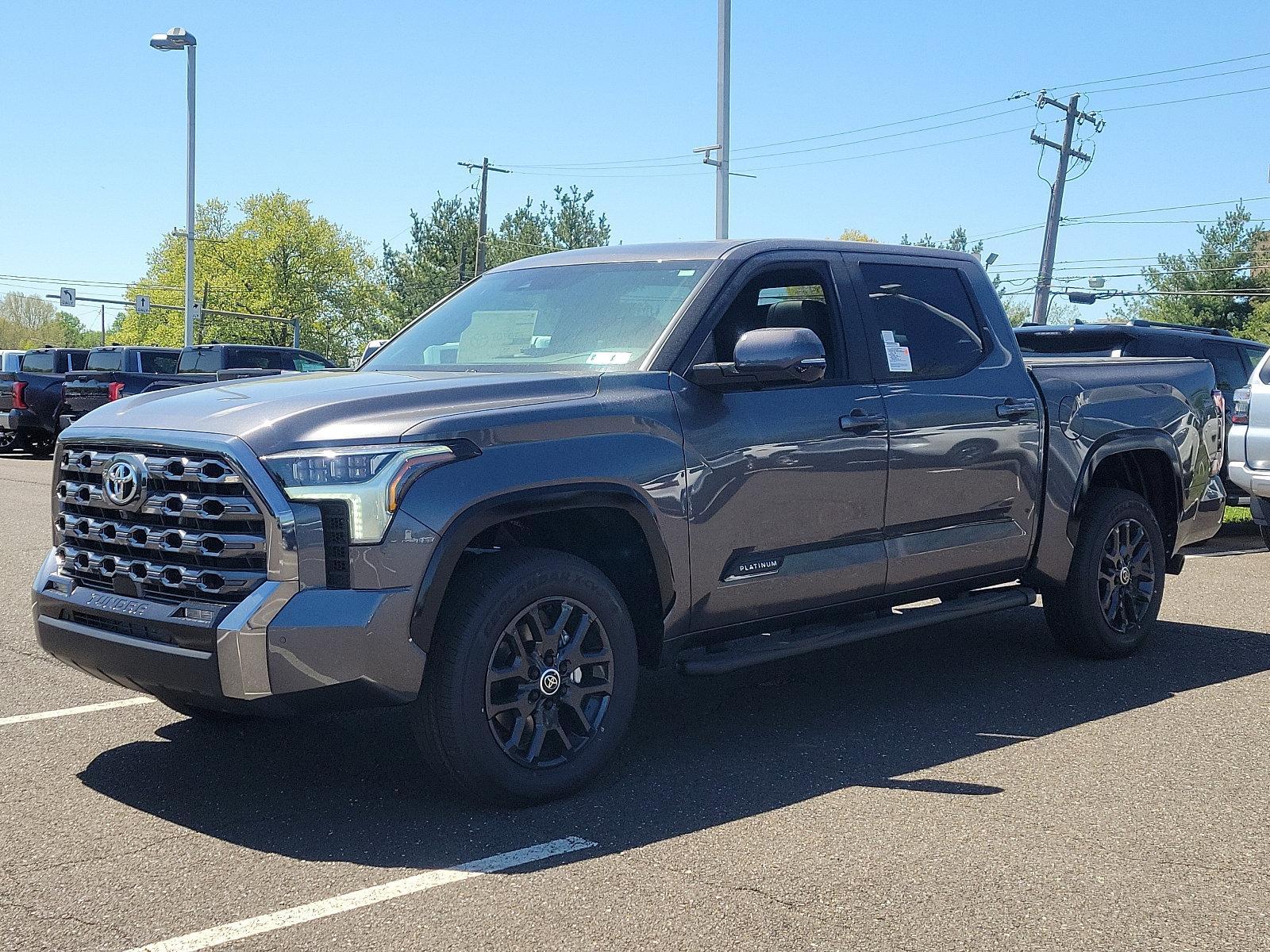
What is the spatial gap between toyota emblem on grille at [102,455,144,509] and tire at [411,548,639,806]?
3.50 feet

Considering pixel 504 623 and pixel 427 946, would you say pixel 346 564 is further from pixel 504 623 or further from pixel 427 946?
pixel 427 946

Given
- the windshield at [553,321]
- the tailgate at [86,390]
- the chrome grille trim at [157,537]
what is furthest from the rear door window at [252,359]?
the chrome grille trim at [157,537]

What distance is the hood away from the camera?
14.2ft

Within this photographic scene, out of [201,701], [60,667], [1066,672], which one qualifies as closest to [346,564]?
[201,701]

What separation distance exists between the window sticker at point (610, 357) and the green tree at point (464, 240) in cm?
7048

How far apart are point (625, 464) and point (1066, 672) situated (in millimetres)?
3124

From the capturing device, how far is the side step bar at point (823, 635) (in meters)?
5.18

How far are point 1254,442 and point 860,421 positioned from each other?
21.5 ft

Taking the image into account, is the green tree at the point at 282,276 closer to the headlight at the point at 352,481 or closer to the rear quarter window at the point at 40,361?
→ the rear quarter window at the point at 40,361

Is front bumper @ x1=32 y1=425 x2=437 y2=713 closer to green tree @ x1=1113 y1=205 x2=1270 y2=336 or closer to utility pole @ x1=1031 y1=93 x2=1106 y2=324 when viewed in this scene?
utility pole @ x1=1031 y1=93 x2=1106 y2=324

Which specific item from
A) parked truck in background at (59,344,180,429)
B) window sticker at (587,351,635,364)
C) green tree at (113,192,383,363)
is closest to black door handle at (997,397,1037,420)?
window sticker at (587,351,635,364)

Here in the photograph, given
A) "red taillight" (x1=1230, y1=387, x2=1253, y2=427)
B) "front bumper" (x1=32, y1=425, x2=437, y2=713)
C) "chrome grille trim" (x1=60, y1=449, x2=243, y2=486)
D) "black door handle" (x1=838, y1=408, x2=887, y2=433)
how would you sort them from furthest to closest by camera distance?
"red taillight" (x1=1230, y1=387, x2=1253, y2=427)
"black door handle" (x1=838, y1=408, x2=887, y2=433)
"chrome grille trim" (x1=60, y1=449, x2=243, y2=486)
"front bumper" (x1=32, y1=425, x2=437, y2=713)

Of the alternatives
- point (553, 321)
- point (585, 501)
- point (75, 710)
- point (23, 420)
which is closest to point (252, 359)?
point (23, 420)

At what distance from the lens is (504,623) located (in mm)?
4535
